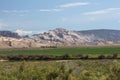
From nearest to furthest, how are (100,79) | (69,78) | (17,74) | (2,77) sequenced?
1. (100,79)
2. (69,78)
3. (2,77)
4. (17,74)

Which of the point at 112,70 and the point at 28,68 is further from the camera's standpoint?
the point at 28,68

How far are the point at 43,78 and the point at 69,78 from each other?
3089 millimetres

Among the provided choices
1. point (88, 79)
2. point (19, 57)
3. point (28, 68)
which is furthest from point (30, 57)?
point (88, 79)

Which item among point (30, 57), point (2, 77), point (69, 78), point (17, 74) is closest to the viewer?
point (69, 78)

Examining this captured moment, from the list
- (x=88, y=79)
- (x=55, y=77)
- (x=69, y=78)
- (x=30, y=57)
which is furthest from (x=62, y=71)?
(x=30, y=57)

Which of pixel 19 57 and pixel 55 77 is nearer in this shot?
pixel 55 77

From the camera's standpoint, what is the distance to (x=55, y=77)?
26641mm

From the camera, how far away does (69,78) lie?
2397 centimetres

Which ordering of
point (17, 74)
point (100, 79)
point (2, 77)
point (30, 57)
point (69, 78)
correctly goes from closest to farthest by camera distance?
point (100, 79) → point (69, 78) → point (2, 77) → point (17, 74) → point (30, 57)

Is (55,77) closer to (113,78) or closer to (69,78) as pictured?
(69,78)

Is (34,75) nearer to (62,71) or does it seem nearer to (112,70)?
(62,71)

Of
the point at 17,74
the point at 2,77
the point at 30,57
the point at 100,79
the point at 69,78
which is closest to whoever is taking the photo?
the point at 100,79

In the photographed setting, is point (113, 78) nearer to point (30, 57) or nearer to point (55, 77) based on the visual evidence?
point (55, 77)

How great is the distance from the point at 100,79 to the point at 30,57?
303ft
